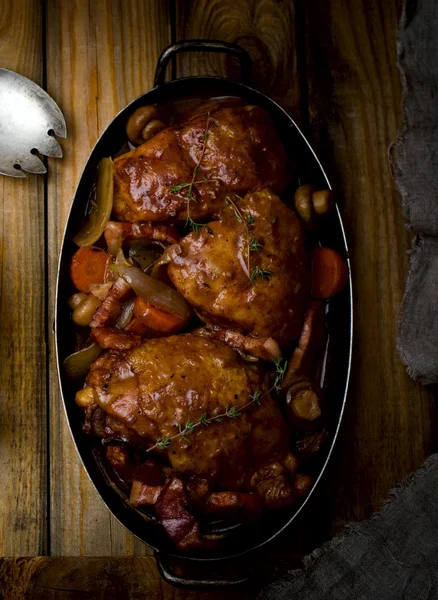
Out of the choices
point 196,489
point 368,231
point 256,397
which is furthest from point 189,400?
point 368,231

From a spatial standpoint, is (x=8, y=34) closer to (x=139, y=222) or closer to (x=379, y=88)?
(x=139, y=222)

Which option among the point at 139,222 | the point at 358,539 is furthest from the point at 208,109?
the point at 358,539

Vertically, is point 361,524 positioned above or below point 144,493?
below

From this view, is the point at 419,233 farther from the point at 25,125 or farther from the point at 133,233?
the point at 25,125

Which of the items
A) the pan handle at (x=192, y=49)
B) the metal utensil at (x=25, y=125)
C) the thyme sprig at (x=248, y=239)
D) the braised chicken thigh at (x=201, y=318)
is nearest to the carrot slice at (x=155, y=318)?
the braised chicken thigh at (x=201, y=318)

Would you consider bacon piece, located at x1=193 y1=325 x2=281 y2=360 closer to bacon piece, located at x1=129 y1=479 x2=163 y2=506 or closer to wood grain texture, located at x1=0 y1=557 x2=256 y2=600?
bacon piece, located at x1=129 y1=479 x2=163 y2=506
